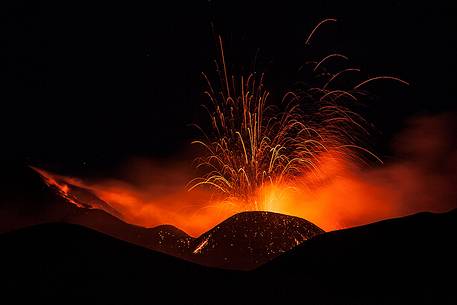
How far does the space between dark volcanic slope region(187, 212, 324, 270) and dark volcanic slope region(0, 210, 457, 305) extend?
27779 mm

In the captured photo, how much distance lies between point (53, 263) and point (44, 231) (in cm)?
332

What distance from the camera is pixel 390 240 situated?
66.1 ft

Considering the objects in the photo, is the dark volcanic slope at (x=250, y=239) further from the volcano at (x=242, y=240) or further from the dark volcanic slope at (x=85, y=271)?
the dark volcanic slope at (x=85, y=271)

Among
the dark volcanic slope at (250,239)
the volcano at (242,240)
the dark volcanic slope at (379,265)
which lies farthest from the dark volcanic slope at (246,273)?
the dark volcanic slope at (250,239)

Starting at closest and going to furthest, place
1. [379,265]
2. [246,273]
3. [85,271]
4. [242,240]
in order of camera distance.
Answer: [85,271] < [379,265] < [246,273] < [242,240]

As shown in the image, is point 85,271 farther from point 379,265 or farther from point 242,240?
point 242,240

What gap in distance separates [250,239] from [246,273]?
33.2 m

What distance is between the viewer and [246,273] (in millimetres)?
19938

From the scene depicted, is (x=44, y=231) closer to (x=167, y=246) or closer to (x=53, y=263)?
(x=53, y=263)

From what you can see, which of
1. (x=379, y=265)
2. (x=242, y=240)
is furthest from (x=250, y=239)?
(x=379, y=265)

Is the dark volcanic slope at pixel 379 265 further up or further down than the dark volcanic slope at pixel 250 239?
further down

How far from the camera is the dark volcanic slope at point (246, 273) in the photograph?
1617cm

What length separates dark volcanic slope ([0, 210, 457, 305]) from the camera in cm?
1617

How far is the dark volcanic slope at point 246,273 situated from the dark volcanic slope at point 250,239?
2778 centimetres
